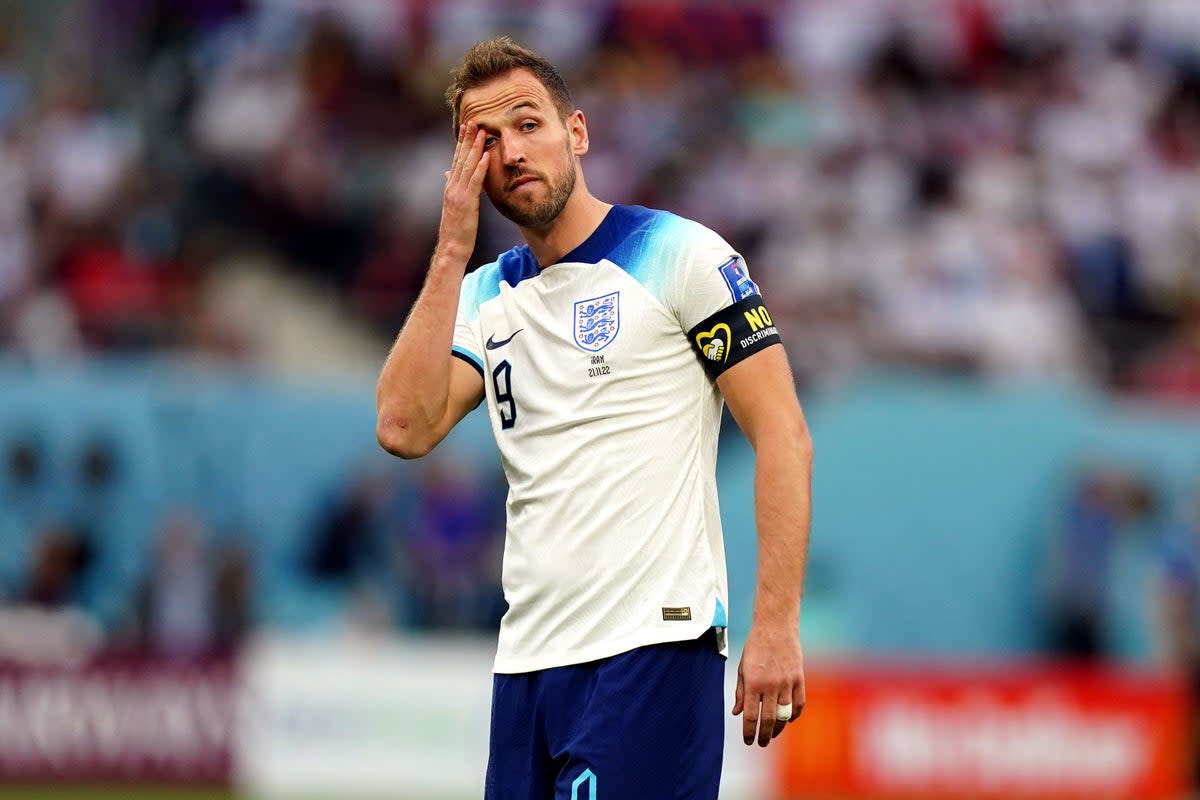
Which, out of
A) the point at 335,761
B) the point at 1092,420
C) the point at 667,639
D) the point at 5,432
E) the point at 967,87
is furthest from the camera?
the point at 967,87

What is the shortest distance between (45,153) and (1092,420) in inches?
328

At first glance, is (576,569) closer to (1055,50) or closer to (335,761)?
(335,761)

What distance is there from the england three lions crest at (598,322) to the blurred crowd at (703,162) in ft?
32.9

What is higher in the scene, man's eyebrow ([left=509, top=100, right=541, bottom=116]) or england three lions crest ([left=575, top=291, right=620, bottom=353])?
man's eyebrow ([left=509, top=100, right=541, bottom=116])

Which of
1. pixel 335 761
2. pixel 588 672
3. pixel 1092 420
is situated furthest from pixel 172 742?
pixel 588 672

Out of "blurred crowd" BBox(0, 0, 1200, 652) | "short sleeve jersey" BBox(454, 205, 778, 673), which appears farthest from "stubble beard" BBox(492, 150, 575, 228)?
"blurred crowd" BBox(0, 0, 1200, 652)

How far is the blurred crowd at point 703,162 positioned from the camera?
14.9 meters

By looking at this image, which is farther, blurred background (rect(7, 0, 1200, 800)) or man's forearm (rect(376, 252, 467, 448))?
blurred background (rect(7, 0, 1200, 800))

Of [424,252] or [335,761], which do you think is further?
[424,252]

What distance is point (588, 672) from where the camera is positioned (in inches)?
173

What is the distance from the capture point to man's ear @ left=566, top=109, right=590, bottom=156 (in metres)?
4.66

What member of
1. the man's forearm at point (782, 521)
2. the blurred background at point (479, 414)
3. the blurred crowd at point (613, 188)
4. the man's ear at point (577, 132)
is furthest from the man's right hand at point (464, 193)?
the blurred crowd at point (613, 188)

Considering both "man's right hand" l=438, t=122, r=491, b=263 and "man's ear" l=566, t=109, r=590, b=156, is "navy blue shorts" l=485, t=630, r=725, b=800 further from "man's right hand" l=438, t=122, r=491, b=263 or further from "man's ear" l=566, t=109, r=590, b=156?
"man's ear" l=566, t=109, r=590, b=156

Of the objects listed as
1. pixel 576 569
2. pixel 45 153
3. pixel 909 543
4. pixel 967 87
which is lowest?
pixel 576 569
